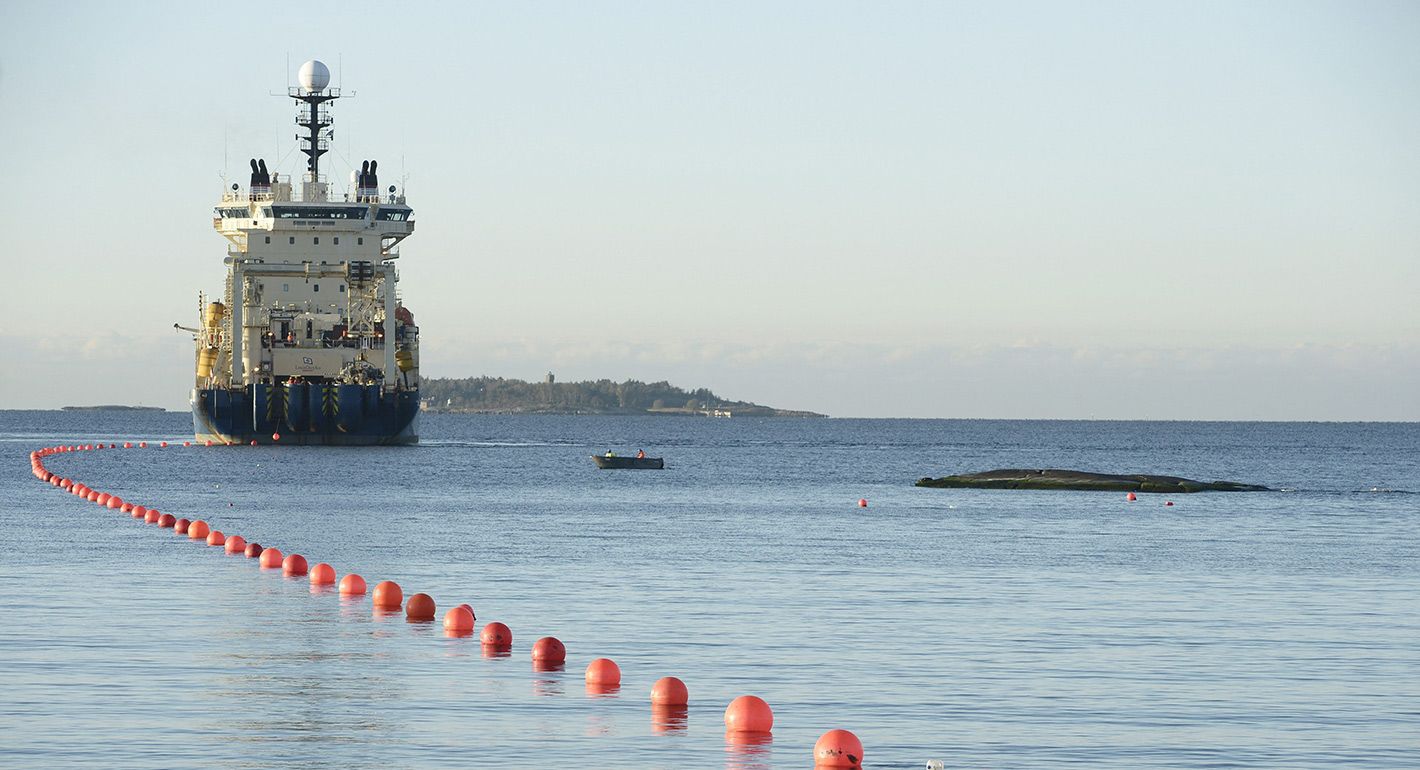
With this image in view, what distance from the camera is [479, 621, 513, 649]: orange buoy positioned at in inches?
1030

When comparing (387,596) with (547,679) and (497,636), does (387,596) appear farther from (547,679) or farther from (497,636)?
(547,679)

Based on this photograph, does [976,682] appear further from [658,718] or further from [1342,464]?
[1342,464]

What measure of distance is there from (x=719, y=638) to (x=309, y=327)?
8647 centimetres

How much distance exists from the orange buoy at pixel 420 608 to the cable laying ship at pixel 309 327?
79.6 meters

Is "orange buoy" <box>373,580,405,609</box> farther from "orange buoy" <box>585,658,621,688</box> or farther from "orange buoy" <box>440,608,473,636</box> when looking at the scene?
"orange buoy" <box>585,658,621,688</box>

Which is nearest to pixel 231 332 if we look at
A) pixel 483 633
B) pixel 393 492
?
pixel 393 492

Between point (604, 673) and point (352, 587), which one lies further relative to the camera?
point (352, 587)

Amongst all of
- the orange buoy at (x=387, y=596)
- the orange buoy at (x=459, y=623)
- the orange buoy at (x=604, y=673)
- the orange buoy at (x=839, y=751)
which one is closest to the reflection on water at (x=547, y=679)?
the orange buoy at (x=604, y=673)

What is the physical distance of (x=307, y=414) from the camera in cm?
10819

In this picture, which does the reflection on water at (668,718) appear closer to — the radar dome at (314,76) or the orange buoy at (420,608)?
the orange buoy at (420,608)

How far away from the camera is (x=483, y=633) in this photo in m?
26.4

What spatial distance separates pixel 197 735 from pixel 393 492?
53908 millimetres

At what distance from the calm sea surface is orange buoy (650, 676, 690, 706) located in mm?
315

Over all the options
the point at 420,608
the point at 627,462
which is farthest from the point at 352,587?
the point at 627,462
